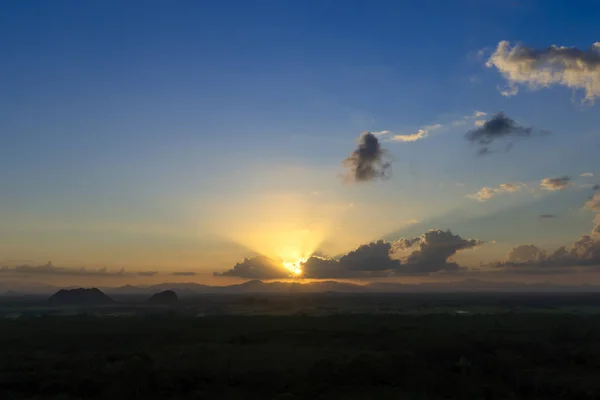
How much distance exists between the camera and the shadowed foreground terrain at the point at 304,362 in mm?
40312

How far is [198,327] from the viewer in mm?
85625

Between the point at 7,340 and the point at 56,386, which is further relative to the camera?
the point at 7,340

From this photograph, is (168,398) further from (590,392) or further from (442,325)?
(442,325)

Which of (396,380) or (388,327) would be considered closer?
(396,380)

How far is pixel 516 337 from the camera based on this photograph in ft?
226

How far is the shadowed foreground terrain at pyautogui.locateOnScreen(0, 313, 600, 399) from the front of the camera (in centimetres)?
4031

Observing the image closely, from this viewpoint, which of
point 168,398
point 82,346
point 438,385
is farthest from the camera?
point 82,346

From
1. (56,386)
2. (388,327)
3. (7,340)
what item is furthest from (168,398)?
(388,327)

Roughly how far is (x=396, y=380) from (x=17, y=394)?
3089cm

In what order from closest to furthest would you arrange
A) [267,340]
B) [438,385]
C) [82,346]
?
[438,385]
[82,346]
[267,340]

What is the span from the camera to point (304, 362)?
5038cm

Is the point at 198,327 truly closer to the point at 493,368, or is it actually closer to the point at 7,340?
the point at 7,340

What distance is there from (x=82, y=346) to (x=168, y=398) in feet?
102

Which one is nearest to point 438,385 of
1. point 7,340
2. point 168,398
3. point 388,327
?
point 168,398
